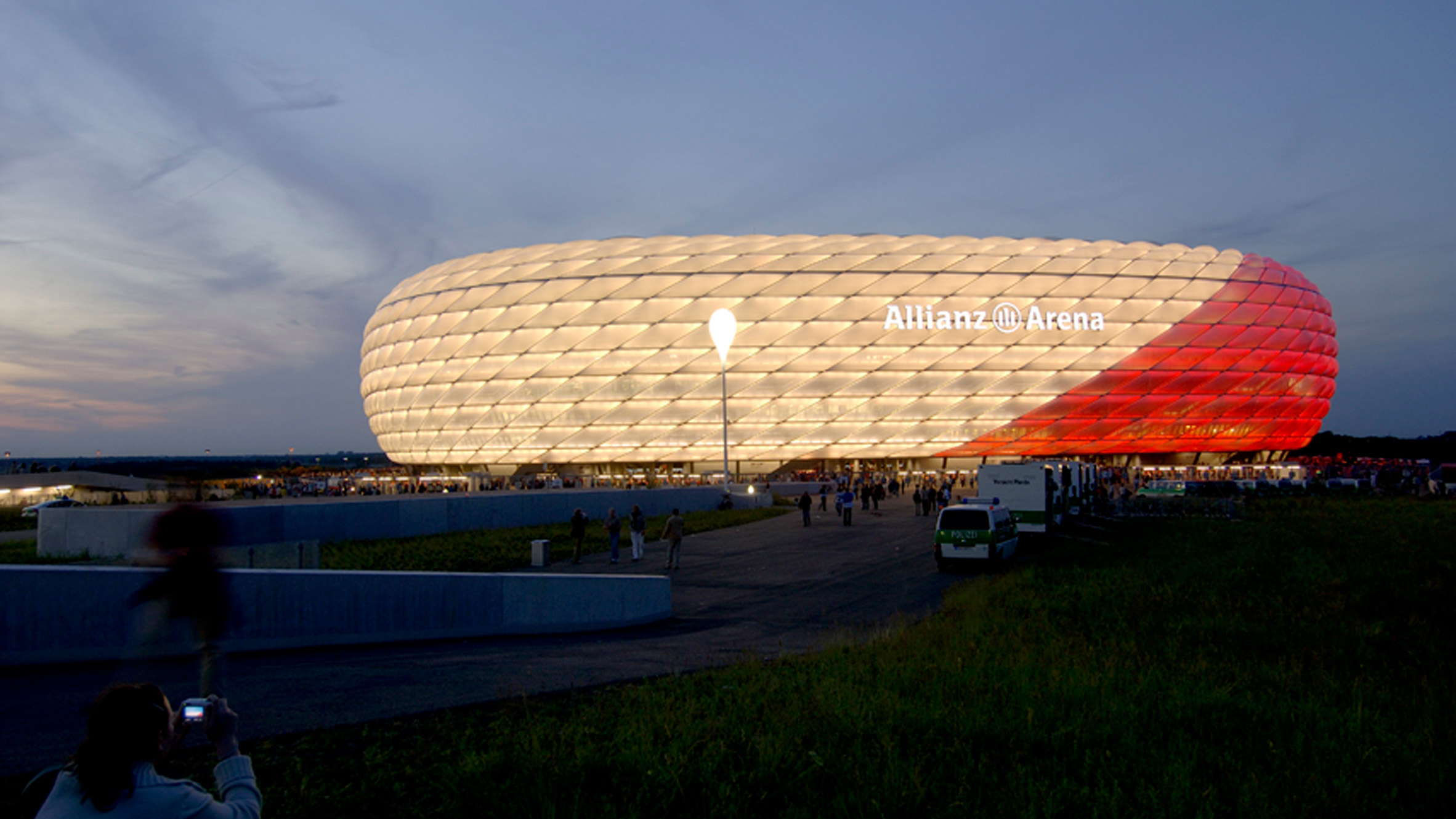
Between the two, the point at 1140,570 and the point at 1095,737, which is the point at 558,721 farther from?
the point at 1140,570

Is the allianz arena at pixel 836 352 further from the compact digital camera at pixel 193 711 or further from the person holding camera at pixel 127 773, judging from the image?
the person holding camera at pixel 127 773

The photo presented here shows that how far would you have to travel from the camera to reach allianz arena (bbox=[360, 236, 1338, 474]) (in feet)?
218

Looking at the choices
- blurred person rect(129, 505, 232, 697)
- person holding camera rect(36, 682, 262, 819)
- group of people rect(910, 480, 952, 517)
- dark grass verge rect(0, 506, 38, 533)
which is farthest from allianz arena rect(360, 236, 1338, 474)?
person holding camera rect(36, 682, 262, 819)

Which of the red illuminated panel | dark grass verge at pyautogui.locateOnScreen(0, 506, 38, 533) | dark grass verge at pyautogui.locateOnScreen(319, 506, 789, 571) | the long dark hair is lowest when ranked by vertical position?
dark grass verge at pyautogui.locateOnScreen(319, 506, 789, 571)

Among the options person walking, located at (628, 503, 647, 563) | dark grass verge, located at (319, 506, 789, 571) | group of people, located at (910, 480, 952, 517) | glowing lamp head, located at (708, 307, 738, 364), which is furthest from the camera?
glowing lamp head, located at (708, 307, 738, 364)

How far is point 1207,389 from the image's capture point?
7188cm

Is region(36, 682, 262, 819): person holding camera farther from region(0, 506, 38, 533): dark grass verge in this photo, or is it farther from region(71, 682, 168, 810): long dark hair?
region(0, 506, 38, 533): dark grass verge

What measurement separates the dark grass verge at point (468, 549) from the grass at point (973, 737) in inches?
428

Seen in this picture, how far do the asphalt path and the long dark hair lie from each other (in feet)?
15.4

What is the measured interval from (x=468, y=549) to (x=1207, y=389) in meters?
66.9

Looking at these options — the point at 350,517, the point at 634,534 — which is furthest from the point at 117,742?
the point at 350,517

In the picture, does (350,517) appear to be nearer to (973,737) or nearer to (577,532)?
(577,532)

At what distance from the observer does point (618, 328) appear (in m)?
66.1

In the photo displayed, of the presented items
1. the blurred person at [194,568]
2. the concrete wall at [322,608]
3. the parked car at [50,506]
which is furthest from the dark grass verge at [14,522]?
the blurred person at [194,568]
